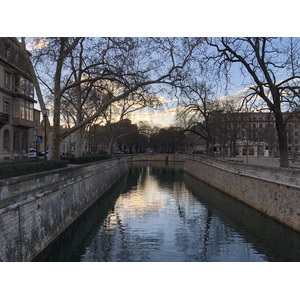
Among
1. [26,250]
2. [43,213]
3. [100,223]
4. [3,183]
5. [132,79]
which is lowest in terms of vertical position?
[100,223]

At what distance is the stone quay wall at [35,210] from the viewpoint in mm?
7793

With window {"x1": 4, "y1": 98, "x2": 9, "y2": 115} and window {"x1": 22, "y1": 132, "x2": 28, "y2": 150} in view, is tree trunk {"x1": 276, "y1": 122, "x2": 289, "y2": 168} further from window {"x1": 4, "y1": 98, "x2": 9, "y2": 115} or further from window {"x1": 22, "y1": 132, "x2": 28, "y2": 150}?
window {"x1": 22, "y1": 132, "x2": 28, "y2": 150}

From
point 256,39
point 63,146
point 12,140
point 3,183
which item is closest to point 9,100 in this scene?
point 12,140

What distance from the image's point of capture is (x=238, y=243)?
12.6 m

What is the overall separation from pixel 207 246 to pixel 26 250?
278 inches

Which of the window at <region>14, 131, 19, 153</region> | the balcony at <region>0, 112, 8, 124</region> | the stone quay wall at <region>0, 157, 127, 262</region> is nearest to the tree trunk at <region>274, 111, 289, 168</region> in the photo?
the stone quay wall at <region>0, 157, 127, 262</region>

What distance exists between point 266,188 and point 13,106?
2771 centimetres

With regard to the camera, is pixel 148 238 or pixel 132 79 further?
pixel 132 79

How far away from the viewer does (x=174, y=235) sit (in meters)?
Result: 14.0

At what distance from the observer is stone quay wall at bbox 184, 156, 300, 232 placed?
13.0 m

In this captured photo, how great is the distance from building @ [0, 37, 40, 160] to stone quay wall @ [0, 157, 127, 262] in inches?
719

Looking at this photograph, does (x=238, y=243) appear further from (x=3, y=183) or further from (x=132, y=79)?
(x=132, y=79)

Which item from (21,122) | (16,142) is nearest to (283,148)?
(21,122)

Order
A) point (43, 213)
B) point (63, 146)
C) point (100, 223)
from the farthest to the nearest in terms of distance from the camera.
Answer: point (63, 146) → point (100, 223) → point (43, 213)
